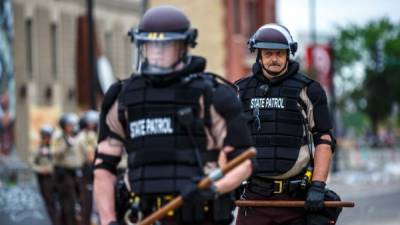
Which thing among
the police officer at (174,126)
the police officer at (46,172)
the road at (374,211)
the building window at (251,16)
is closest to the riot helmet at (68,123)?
the police officer at (46,172)

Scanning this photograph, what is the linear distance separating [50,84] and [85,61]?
547cm


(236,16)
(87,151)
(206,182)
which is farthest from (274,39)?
(236,16)

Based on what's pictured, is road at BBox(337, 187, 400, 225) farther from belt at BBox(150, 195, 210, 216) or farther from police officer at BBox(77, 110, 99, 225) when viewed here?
belt at BBox(150, 195, 210, 216)

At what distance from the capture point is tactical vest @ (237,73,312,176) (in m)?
8.74

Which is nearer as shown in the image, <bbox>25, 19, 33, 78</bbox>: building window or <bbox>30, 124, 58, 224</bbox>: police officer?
<bbox>30, 124, 58, 224</bbox>: police officer

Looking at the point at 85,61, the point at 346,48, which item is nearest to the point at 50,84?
the point at 85,61

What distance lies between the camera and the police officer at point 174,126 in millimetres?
6215

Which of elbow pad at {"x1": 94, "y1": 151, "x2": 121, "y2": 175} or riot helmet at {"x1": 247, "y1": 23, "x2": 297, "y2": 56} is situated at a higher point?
riot helmet at {"x1": 247, "y1": 23, "x2": 297, "y2": 56}

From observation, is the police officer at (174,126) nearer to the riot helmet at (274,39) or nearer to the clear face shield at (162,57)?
the clear face shield at (162,57)

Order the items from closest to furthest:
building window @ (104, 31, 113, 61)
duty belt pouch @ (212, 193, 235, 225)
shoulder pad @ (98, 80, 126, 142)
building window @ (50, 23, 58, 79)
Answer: duty belt pouch @ (212, 193, 235, 225) < shoulder pad @ (98, 80, 126, 142) < building window @ (50, 23, 58, 79) < building window @ (104, 31, 113, 61)

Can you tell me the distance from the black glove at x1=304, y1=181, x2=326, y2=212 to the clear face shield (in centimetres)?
234

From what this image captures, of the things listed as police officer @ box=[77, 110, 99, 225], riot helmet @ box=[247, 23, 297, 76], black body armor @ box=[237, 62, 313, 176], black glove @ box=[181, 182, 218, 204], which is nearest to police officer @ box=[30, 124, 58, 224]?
police officer @ box=[77, 110, 99, 225]

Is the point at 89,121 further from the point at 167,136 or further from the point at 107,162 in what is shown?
the point at 167,136

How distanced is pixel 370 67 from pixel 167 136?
99.8 meters
